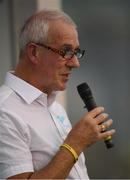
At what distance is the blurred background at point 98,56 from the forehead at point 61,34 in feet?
4.63

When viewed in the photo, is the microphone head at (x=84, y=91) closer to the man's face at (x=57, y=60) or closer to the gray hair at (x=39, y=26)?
the man's face at (x=57, y=60)

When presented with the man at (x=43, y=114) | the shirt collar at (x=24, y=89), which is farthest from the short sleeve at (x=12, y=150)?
the shirt collar at (x=24, y=89)

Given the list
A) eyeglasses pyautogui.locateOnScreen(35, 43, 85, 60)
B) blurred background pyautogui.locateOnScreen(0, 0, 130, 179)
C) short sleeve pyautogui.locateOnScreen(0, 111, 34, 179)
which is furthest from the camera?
blurred background pyautogui.locateOnScreen(0, 0, 130, 179)

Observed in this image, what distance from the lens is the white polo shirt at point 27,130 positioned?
1.40m

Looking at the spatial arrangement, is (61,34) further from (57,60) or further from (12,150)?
(12,150)

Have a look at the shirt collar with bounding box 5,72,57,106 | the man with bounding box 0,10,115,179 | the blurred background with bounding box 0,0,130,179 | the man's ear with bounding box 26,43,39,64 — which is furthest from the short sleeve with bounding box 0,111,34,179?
the blurred background with bounding box 0,0,130,179

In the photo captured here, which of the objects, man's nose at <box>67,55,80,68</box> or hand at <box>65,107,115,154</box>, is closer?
hand at <box>65,107,115,154</box>

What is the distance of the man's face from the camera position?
154 centimetres

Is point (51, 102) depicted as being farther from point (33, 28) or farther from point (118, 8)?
point (118, 8)

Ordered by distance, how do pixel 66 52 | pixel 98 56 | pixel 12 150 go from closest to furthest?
pixel 12 150 → pixel 66 52 → pixel 98 56

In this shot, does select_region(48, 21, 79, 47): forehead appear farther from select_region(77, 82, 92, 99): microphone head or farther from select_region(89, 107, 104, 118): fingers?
select_region(89, 107, 104, 118): fingers

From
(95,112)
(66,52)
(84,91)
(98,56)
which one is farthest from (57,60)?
(98,56)

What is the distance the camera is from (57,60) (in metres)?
1.55

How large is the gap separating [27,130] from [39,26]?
1.28 ft
